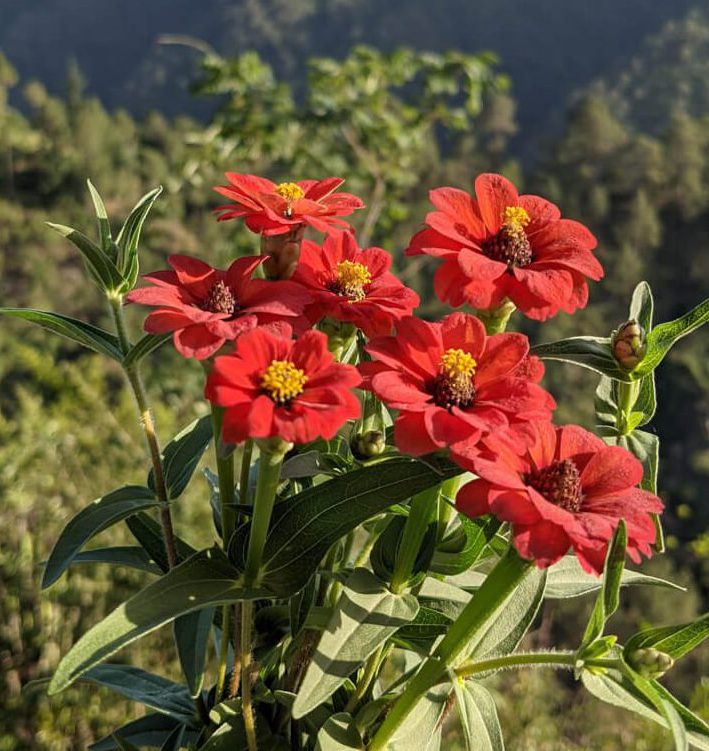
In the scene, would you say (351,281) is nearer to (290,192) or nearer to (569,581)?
(290,192)

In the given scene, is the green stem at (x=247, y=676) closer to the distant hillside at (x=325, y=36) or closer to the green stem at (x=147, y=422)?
the green stem at (x=147, y=422)

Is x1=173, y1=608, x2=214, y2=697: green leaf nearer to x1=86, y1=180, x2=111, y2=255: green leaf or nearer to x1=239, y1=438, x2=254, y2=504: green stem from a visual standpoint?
x1=239, y1=438, x2=254, y2=504: green stem

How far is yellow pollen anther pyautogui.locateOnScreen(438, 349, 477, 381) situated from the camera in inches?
Result: 20.5

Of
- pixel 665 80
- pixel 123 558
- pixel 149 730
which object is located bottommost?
pixel 665 80

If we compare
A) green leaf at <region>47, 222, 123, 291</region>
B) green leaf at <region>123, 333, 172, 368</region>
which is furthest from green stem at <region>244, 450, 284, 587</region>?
green leaf at <region>47, 222, 123, 291</region>

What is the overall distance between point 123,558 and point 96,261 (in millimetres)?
283

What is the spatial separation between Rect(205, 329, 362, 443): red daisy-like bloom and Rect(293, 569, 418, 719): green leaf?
146 millimetres

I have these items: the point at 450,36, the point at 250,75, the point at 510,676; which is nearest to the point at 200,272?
the point at 510,676

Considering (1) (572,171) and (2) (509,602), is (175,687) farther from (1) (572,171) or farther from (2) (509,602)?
(1) (572,171)

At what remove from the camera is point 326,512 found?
570 millimetres

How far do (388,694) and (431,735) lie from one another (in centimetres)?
5

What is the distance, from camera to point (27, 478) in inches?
90.4

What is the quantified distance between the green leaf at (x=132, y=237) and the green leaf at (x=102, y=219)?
1 cm

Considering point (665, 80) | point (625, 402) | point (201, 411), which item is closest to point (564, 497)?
point (625, 402)
